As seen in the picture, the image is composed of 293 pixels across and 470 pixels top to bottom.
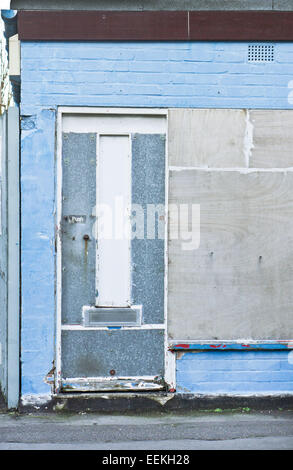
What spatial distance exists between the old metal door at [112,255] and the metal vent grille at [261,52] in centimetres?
104

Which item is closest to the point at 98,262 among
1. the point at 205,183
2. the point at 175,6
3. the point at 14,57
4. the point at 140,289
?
the point at 140,289

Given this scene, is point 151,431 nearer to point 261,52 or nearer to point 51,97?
point 51,97

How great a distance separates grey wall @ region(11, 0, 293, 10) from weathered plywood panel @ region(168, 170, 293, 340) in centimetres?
155

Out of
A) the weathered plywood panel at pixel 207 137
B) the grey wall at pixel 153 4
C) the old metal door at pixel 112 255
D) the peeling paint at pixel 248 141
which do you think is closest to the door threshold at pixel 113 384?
the old metal door at pixel 112 255

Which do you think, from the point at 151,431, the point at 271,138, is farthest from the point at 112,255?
the point at 271,138

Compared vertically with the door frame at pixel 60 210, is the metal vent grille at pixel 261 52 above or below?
above

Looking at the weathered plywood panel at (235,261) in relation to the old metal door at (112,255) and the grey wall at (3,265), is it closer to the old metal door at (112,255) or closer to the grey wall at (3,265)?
the old metal door at (112,255)

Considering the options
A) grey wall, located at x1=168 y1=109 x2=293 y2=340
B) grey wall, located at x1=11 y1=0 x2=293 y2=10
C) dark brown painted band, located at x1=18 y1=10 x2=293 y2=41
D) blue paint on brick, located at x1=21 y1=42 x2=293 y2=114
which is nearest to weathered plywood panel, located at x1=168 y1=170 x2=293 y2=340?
grey wall, located at x1=168 y1=109 x2=293 y2=340

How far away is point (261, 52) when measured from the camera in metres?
5.77

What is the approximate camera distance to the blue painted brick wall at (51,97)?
5.67 metres

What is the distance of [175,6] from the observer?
18.9ft

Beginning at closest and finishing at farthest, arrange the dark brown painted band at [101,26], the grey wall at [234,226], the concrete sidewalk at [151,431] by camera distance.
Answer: the concrete sidewalk at [151,431], the dark brown painted band at [101,26], the grey wall at [234,226]

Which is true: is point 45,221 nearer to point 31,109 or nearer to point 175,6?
point 31,109

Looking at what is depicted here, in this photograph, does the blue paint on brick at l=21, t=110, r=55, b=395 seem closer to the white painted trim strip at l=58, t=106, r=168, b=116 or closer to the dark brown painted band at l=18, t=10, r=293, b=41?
the white painted trim strip at l=58, t=106, r=168, b=116
